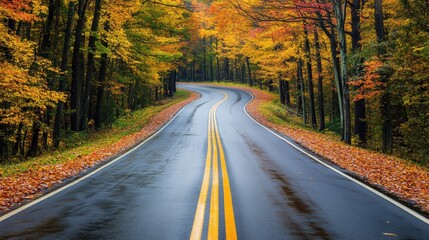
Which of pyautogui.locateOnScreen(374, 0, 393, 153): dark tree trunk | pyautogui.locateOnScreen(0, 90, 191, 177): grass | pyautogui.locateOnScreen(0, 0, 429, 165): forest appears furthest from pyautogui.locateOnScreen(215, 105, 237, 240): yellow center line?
pyautogui.locateOnScreen(374, 0, 393, 153): dark tree trunk

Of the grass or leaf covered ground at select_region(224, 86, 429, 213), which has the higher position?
the grass

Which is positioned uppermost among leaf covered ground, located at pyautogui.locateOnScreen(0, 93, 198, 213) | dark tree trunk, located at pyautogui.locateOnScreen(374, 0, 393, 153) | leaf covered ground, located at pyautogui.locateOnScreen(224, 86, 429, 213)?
dark tree trunk, located at pyautogui.locateOnScreen(374, 0, 393, 153)

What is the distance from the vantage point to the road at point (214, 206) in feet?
17.8

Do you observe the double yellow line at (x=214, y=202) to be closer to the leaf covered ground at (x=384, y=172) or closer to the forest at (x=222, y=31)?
the leaf covered ground at (x=384, y=172)

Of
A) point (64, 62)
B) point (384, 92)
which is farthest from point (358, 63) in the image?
point (64, 62)

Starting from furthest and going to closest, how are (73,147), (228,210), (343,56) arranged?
1. (73,147)
2. (343,56)
3. (228,210)

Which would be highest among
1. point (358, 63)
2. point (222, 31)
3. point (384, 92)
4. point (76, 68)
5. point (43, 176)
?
point (222, 31)

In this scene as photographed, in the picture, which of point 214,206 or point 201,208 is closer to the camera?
point 201,208

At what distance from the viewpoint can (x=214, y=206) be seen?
22.0 ft

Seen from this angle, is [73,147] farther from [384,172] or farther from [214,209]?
[384,172]

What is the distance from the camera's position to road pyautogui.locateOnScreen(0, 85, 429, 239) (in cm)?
543

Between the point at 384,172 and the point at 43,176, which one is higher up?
the point at 43,176

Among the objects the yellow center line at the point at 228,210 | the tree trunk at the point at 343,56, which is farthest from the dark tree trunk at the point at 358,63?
the yellow center line at the point at 228,210

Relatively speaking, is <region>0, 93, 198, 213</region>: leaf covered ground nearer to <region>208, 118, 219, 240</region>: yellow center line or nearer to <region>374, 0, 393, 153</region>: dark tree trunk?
<region>208, 118, 219, 240</region>: yellow center line
